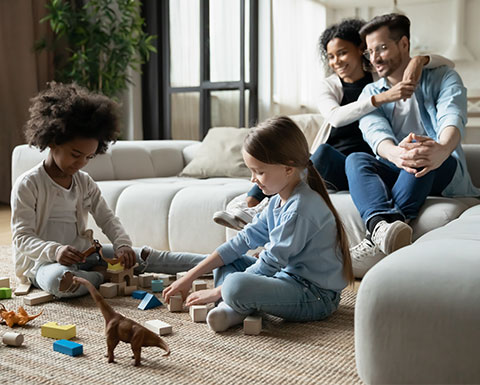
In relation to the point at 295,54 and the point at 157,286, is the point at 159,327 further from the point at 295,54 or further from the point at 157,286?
the point at 295,54

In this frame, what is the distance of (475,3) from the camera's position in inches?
218

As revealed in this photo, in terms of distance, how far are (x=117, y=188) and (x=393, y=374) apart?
1.95 m

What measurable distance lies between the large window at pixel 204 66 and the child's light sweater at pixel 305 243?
10.2 feet

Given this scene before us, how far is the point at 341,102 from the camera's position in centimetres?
260

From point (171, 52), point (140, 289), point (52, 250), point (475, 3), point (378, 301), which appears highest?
point (475, 3)

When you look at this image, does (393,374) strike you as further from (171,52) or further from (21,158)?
(171,52)

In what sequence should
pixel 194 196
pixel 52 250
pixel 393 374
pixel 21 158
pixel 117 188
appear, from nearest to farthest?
pixel 393 374 < pixel 52 250 < pixel 194 196 < pixel 117 188 < pixel 21 158

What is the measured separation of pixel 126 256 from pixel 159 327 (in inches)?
22.9

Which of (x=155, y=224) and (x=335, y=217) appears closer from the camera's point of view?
A: (x=335, y=217)

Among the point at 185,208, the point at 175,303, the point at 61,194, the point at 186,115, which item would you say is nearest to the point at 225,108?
the point at 186,115

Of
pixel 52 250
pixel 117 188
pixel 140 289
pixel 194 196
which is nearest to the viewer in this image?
pixel 52 250

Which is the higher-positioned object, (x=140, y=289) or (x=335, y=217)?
(x=335, y=217)

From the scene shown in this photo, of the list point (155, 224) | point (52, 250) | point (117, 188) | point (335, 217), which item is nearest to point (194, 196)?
point (155, 224)

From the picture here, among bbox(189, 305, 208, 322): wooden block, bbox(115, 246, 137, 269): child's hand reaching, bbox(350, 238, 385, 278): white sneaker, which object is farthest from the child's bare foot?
bbox(350, 238, 385, 278): white sneaker
